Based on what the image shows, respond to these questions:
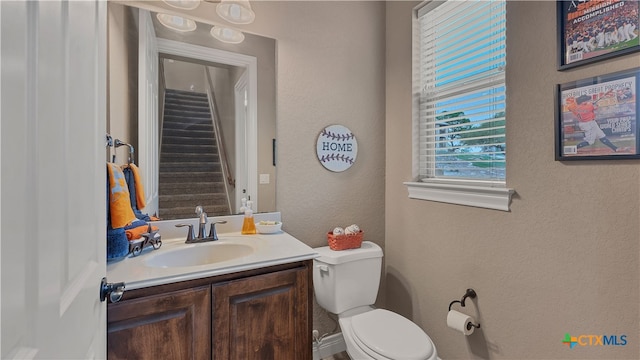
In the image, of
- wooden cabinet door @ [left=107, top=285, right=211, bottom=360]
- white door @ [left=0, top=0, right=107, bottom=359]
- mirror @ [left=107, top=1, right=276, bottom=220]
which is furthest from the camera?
mirror @ [left=107, top=1, right=276, bottom=220]

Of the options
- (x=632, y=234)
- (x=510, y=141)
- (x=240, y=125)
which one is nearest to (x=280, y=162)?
(x=240, y=125)

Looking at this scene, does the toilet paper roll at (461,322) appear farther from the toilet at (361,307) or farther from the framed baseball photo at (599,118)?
the framed baseball photo at (599,118)

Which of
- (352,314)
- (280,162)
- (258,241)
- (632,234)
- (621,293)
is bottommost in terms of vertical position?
(352,314)

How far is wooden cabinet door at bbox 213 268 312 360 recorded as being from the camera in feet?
3.47

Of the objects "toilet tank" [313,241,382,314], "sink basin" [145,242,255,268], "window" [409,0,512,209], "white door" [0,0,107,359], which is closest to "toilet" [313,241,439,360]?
"toilet tank" [313,241,382,314]

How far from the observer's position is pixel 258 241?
1.42m

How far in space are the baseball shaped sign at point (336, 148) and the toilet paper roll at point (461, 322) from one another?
3.49 ft

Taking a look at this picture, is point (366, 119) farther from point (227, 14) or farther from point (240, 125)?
point (227, 14)

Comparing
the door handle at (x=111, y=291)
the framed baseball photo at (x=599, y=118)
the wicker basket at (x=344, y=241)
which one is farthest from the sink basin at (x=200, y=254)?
the framed baseball photo at (x=599, y=118)

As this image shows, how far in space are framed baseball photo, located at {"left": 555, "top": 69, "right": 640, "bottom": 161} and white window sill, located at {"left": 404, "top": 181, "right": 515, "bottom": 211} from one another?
0.95 ft

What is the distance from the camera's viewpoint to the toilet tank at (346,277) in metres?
1.60

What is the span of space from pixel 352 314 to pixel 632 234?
127cm

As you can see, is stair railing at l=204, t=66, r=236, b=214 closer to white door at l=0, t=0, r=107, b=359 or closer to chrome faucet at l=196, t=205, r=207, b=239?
chrome faucet at l=196, t=205, r=207, b=239

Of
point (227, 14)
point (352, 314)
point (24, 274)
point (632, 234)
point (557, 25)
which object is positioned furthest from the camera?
point (352, 314)
